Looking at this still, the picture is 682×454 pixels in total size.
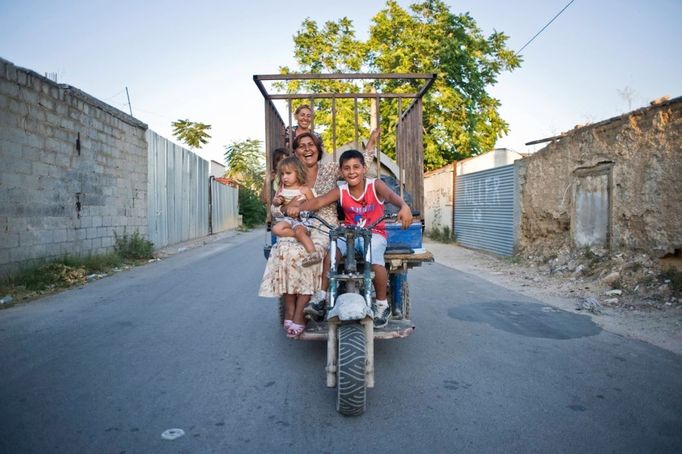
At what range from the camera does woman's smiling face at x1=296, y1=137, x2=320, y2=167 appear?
4691mm

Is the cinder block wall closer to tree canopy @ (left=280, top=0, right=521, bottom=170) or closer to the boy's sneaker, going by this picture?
the boy's sneaker

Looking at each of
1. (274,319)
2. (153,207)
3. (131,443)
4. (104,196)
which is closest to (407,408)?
(131,443)

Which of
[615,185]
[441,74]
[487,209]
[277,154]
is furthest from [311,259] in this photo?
→ [441,74]

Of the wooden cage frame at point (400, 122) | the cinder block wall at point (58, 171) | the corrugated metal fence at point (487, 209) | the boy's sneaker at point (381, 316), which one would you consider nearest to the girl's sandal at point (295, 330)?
the boy's sneaker at point (381, 316)

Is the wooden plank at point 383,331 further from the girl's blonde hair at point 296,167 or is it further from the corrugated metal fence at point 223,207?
the corrugated metal fence at point 223,207

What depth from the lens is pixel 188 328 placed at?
4.96m

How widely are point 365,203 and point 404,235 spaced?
0.71 m

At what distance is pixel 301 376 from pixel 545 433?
5.77 feet

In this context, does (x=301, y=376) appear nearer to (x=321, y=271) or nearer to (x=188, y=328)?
(x=321, y=271)

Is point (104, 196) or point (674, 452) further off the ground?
point (104, 196)

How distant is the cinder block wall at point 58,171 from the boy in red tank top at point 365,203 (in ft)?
20.2

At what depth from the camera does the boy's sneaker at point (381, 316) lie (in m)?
3.64

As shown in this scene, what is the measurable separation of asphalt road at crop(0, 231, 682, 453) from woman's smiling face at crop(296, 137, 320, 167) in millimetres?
1852

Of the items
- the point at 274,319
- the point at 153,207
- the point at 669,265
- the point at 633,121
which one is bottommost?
the point at 274,319
